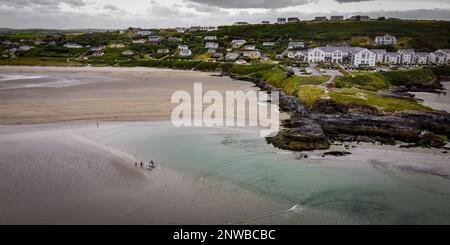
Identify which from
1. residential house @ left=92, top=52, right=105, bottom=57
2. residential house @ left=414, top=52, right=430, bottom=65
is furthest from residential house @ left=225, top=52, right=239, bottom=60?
residential house @ left=92, top=52, right=105, bottom=57

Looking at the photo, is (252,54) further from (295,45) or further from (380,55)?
(380,55)

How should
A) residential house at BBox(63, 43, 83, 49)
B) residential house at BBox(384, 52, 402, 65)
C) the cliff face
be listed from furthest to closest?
1. residential house at BBox(63, 43, 83, 49)
2. residential house at BBox(384, 52, 402, 65)
3. the cliff face

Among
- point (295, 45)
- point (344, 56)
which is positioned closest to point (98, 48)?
point (295, 45)

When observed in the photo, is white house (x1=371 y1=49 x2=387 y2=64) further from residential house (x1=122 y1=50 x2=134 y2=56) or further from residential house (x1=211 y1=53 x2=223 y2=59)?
residential house (x1=122 y1=50 x2=134 y2=56)

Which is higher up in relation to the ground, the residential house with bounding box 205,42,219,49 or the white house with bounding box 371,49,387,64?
the residential house with bounding box 205,42,219,49

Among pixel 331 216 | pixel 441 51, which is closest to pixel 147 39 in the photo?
pixel 441 51

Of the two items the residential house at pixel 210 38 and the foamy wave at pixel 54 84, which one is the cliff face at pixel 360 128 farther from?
the residential house at pixel 210 38
